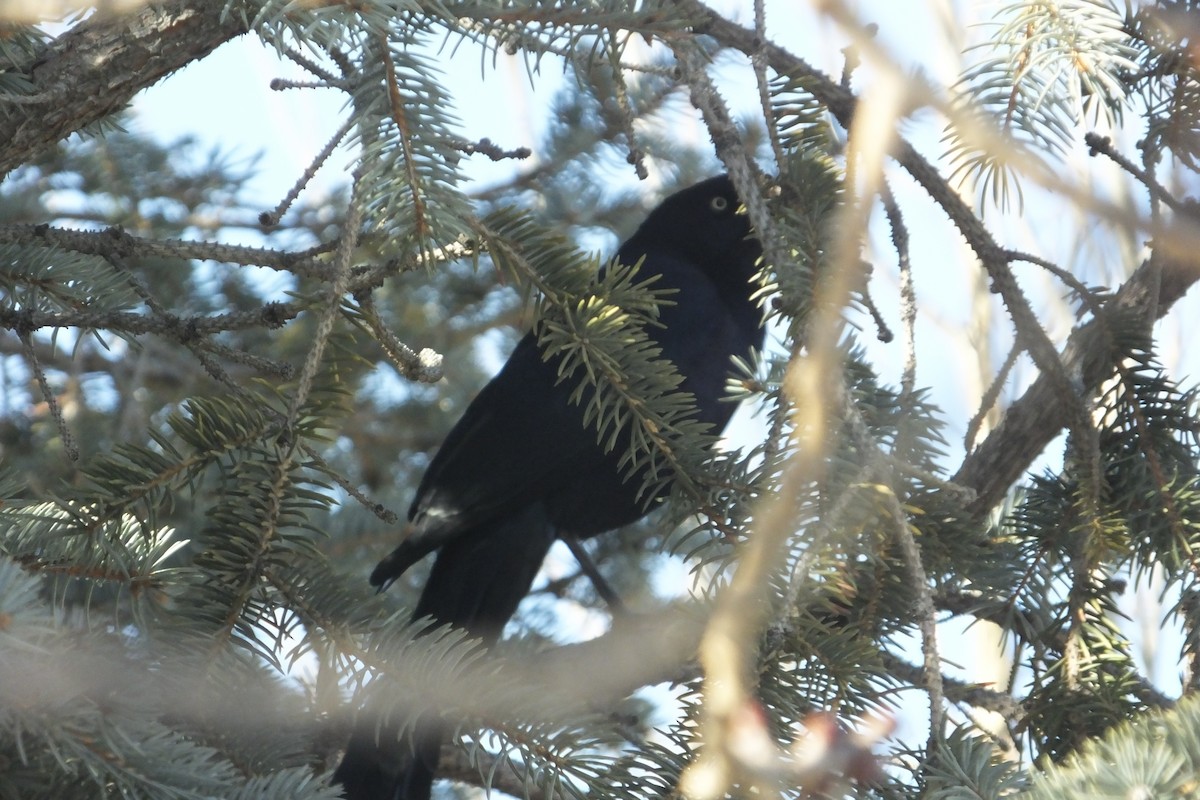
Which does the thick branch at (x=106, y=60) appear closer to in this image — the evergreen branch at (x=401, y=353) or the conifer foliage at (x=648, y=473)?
the conifer foliage at (x=648, y=473)

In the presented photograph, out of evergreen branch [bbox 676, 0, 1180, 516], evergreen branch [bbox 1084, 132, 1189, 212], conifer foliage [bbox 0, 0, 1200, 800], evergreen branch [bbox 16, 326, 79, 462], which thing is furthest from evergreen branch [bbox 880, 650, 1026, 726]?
evergreen branch [bbox 16, 326, 79, 462]

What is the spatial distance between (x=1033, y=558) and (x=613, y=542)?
5.13 feet

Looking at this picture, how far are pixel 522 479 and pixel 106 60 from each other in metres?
1.17

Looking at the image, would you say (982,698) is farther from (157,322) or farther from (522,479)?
(157,322)

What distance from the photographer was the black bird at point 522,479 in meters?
2.29

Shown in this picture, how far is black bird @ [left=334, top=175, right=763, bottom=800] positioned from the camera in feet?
7.52

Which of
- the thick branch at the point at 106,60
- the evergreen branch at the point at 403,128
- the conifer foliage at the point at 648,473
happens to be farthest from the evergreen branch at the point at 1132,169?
the thick branch at the point at 106,60

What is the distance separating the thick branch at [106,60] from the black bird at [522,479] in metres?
0.98

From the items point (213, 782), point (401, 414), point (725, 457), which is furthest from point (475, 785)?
point (213, 782)

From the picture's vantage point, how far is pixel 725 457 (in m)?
1.49

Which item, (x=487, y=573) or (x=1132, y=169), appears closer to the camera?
(x=1132, y=169)

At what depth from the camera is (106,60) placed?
1.44 meters

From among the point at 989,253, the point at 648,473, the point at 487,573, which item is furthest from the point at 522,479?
the point at 989,253

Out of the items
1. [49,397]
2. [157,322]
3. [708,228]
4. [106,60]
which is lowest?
[49,397]
